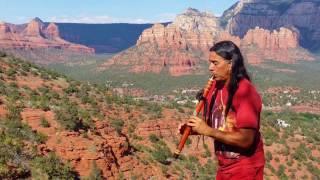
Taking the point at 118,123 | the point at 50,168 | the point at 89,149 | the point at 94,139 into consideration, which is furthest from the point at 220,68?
the point at 118,123

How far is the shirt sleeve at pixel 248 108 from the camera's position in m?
4.75

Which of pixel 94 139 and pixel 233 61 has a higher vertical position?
pixel 233 61

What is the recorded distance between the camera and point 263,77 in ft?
480

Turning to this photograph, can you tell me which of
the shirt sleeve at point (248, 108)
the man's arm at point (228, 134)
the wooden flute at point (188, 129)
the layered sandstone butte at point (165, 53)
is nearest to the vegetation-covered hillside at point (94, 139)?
the wooden flute at point (188, 129)

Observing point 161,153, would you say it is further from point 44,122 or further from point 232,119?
point 232,119

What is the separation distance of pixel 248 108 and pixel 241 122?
0.15 m

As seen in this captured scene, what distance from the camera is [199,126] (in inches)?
187

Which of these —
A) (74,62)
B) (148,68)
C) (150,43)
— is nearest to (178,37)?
(150,43)

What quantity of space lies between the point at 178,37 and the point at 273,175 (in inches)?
5193

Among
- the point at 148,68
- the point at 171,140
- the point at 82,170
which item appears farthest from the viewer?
the point at 148,68

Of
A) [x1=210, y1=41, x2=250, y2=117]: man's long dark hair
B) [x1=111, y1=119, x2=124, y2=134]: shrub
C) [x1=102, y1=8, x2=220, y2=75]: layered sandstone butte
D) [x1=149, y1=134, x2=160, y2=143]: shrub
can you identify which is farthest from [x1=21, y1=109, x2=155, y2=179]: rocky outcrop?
[x1=102, y1=8, x2=220, y2=75]: layered sandstone butte

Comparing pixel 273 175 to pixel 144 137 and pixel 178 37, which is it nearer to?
pixel 144 137

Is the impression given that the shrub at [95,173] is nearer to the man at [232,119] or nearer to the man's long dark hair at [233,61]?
the man at [232,119]

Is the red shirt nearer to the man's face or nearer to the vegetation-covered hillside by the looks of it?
the man's face
